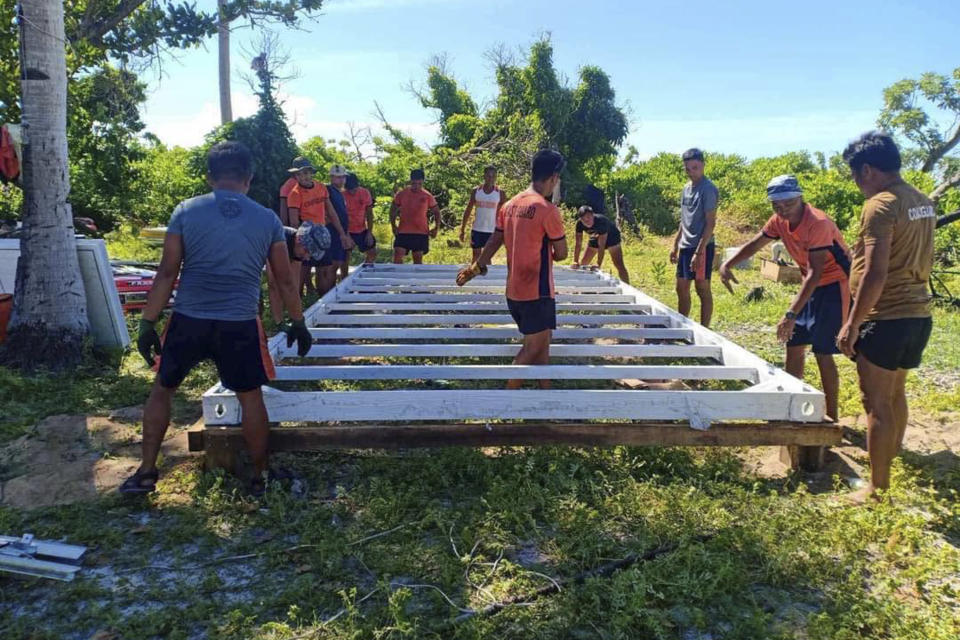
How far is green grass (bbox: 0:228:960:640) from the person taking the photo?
2.29 m

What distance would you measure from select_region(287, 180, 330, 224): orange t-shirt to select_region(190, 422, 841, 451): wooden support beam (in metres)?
3.73

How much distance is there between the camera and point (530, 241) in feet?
13.1

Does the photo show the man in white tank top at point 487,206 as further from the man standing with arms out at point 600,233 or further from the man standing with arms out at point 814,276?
the man standing with arms out at point 814,276

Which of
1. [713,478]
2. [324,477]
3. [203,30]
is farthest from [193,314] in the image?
[203,30]

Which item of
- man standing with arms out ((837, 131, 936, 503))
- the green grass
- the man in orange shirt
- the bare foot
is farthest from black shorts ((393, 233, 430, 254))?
the bare foot

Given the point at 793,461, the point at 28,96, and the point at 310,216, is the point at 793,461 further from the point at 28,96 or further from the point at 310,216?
the point at 28,96

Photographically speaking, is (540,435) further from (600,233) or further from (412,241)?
(412,241)

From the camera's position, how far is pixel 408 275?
7.61 meters

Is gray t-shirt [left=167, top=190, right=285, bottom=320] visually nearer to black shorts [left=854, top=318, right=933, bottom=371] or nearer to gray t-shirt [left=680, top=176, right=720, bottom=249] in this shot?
black shorts [left=854, top=318, right=933, bottom=371]

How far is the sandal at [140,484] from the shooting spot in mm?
3084

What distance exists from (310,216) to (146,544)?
4.39 metres

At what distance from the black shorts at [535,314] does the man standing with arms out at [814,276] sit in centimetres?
132

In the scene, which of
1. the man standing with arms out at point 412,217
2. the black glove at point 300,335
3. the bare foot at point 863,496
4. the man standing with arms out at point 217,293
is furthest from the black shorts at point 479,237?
the bare foot at point 863,496

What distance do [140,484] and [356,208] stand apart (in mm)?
5860
